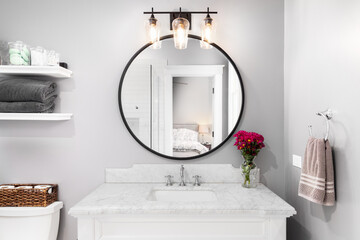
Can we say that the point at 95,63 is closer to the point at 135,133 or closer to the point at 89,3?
the point at 89,3

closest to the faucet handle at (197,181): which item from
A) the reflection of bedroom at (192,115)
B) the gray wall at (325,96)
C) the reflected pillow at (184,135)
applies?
the reflection of bedroom at (192,115)

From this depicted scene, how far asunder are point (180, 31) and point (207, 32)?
0.71ft

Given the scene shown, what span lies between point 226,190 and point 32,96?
150cm

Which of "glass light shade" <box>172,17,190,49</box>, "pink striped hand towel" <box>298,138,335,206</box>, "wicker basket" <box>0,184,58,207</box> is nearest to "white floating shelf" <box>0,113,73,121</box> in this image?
"wicker basket" <box>0,184,58,207</box>

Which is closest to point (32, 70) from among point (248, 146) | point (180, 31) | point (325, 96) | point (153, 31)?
point (153, 31)

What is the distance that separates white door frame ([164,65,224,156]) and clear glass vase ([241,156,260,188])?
260mm

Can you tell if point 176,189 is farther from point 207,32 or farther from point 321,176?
point 207,32

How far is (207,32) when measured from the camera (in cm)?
200

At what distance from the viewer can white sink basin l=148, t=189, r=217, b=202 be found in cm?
197

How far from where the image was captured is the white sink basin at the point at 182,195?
6.46ft

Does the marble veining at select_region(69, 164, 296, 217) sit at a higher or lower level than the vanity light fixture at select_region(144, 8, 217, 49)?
lower

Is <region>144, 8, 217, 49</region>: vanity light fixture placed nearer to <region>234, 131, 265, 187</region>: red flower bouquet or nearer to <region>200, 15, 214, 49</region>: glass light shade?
<region>200, 15, 214, 49</region>: glass light shade

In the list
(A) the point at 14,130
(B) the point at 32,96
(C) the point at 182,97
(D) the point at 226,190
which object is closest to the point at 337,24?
(C) the point at 182,97

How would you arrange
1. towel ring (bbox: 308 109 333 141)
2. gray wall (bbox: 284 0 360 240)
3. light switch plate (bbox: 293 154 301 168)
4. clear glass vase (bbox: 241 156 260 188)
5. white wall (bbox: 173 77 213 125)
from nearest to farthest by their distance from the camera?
gray wall (bbox: 284 0 360 240)
towel ring (bbox: 308 109 333 141)
light switch plate (bbox: 293 154 301 168)
clear glass vase (bbox: 241 156 260 188)
white wall (bbox: 173 77 213 125)
